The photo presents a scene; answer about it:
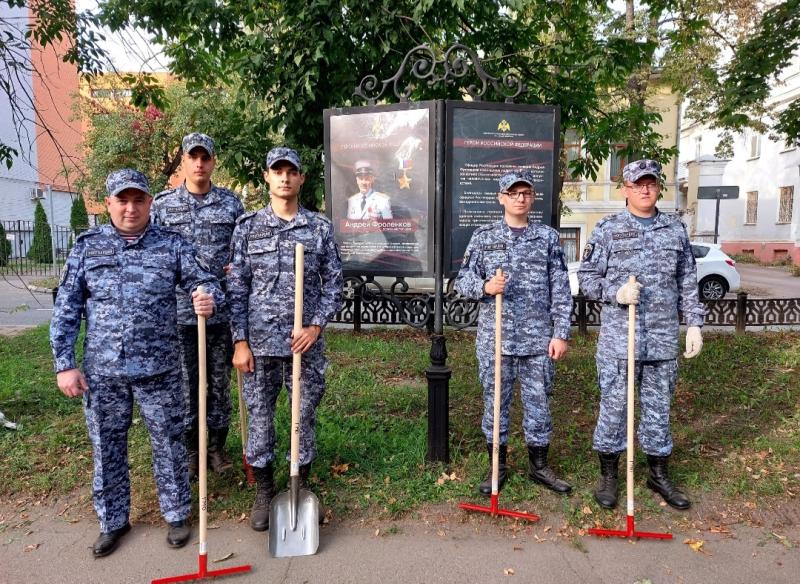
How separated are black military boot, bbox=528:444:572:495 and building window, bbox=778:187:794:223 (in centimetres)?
2632

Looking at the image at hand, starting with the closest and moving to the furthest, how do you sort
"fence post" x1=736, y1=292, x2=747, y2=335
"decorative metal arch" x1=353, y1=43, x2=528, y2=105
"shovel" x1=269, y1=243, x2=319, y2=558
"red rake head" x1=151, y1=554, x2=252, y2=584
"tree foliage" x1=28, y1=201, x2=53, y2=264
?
"red rake head" x1=151, y1=554, x2=252, y2=584 < "shovel" x1=269, y1=243, x2=319, y2=558 < "decorative metal arch" x1=353, y1=43, x2=528, y2=105 < "fence post" x1=736, y1=292, x2=747, y2=335 < "tree foliage" x1=28, y1=201, x2=53, y2=264

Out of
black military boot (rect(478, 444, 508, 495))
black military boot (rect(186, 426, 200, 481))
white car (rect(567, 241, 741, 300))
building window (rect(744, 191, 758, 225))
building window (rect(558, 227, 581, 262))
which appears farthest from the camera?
building window (rect(744, 191, 758, 225))

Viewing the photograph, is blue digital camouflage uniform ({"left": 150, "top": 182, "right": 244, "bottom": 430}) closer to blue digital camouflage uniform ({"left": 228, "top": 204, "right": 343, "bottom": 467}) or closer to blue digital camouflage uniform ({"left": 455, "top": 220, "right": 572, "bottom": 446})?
blue digital camouflage uniform ({"left": 228, "top": 204, "right": 343, "bottom": 467})

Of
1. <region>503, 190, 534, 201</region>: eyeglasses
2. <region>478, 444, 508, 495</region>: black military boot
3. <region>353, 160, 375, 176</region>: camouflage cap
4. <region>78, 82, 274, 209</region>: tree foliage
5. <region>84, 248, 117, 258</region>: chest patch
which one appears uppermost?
<region>78, 82, 274, 209</region>: tree foliage

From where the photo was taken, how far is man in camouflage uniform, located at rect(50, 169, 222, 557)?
2994 millimetres

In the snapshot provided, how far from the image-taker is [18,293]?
53.7 ft

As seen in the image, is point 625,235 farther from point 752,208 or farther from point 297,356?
point 752,208

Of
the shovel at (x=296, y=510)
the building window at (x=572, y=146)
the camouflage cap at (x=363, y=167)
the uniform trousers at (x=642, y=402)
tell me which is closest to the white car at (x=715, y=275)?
the building window at (x=572, y=146)

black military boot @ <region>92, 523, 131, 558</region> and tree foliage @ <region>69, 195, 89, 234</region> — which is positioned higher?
tree foliage @ <region>69, 195, 89, 234</region>

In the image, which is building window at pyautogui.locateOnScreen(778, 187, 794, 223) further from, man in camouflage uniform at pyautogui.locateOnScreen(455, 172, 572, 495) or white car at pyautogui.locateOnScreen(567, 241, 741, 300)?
man in camouflage uniform at pyautogui.locateOnScreen(455, 172, 572, 495)

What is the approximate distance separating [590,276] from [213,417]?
107 inches

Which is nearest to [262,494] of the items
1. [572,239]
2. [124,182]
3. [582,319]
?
[124,182]

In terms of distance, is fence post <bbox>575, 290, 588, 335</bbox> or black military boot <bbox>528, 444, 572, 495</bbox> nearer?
black military boot <bbox>528, 444, 572, 495</bbox>

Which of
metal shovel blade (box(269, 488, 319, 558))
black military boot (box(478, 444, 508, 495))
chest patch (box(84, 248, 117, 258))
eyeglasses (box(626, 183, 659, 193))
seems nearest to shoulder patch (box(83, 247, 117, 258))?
chest patch (box(84, 248, 117, 258))
